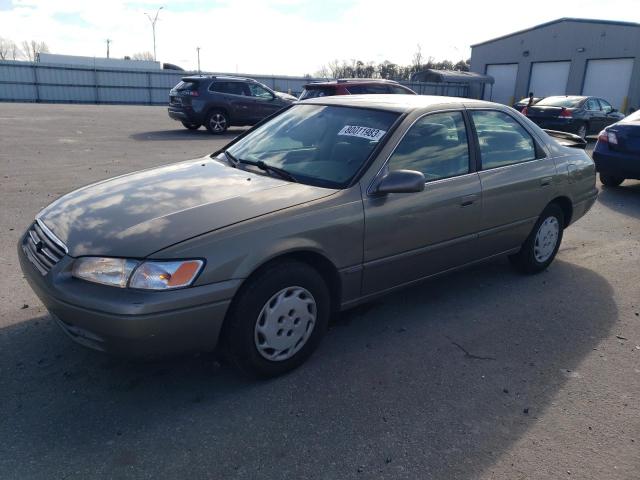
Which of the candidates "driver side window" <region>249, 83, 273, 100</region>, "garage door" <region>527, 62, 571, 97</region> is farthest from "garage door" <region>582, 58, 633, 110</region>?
"driver side window" <region>249, 83, 273, 100</region>

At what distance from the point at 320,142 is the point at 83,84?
34.0 m

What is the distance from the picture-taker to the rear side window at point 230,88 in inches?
620

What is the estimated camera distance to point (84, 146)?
11.9 meters

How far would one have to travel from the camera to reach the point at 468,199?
388 cm

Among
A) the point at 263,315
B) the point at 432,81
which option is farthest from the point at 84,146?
the point at 432,81

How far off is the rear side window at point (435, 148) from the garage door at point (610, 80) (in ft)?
98.7

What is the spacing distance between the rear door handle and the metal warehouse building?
29763 mm

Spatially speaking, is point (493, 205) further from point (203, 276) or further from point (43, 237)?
point (43, 237)

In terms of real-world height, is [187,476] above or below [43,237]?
below

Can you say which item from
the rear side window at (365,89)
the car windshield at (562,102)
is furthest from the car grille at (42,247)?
the car windshield at (562,102)

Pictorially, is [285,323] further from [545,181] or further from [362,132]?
[545,181]

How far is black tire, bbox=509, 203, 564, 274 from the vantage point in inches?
186

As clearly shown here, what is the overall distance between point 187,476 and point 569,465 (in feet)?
5.82

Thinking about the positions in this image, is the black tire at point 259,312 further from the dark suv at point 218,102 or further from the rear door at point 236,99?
the rear door at point 236,99
